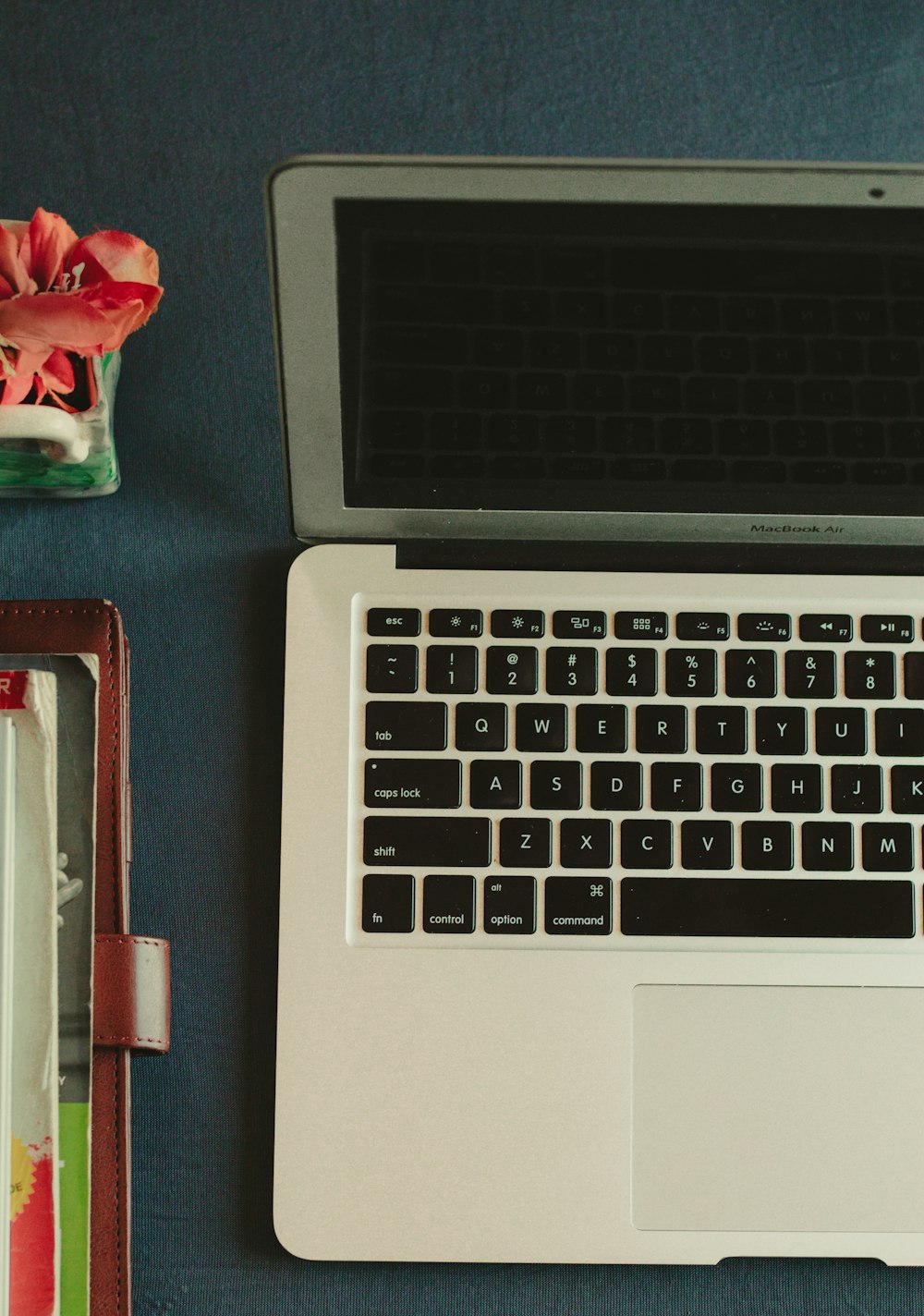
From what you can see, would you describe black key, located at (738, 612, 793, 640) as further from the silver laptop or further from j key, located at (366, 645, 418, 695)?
j key, located at (366, 645, 418, 695)

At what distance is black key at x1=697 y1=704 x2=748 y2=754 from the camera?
552 millimetres

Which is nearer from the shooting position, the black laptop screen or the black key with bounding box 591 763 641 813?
the black laptop screen

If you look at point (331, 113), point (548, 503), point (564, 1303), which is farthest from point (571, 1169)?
point (331, 113)

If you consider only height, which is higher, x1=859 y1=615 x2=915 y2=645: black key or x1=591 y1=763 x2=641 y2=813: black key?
x1=859 y1=615 x2=915 y2=645: black key

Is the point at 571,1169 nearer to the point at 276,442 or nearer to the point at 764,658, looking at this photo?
the point at 764,658

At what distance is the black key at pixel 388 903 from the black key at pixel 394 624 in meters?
0.13

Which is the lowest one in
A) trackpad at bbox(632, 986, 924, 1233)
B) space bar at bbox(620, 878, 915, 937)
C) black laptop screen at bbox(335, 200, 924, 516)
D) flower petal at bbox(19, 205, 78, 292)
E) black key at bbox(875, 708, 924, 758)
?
trackpad at bbox(632, 986, 924, 1233)

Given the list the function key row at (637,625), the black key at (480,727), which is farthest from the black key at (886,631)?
the black key at (480,727)

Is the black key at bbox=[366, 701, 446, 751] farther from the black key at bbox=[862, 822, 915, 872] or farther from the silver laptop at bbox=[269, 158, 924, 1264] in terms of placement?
the black key at bbox=[862, 822, 915, 872]

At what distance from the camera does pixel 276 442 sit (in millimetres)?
609

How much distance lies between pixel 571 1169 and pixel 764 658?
280 millimetres

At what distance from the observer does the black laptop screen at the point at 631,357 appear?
17.4 inches

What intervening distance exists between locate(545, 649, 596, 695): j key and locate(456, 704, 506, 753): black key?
0.11 ft

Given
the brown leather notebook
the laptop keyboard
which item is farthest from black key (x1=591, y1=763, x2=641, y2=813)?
the brown leather notebook
